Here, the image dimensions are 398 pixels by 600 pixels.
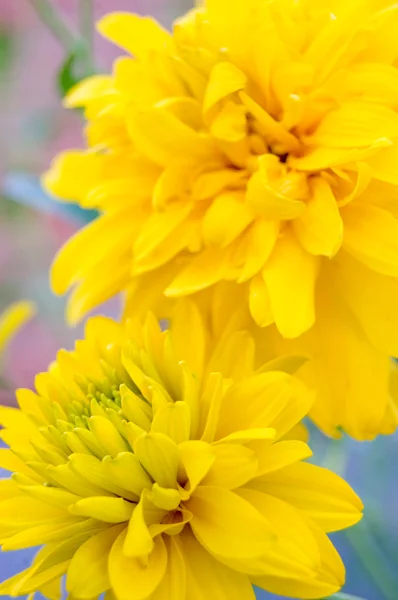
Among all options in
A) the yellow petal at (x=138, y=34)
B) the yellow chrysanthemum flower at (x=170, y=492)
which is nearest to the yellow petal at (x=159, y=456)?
the yellow chrysanthemum flower at (x=170, y=492)

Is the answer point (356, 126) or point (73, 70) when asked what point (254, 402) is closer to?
point (356, 126)

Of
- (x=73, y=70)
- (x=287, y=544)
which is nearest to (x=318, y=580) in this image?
(x=287, y=544)

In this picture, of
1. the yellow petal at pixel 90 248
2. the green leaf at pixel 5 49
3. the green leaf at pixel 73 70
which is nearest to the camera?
the yellow petal at pixel 90 248

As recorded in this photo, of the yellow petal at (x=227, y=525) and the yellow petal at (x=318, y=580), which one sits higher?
the yellow petal at (x=227, y=525)

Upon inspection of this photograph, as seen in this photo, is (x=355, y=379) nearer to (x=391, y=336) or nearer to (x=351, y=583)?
(x=391, y=336)

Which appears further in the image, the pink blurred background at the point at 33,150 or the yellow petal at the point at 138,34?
the pink blurred background at the point at 33,150

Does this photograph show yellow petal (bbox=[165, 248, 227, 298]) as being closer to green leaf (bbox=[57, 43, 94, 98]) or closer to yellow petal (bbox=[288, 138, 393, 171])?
yellow petal (bbox=[288, 138, 393, 171])

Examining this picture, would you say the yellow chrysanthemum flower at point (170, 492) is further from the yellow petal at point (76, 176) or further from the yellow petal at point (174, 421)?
the yellow petal at point (76, 176)
